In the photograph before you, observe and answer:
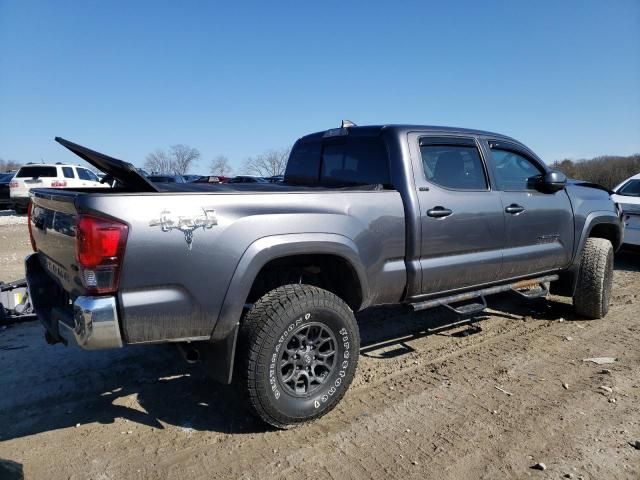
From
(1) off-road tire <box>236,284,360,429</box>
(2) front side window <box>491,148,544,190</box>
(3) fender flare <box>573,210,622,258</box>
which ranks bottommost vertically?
(1) off-road tire <box>236,284,360,429</box>

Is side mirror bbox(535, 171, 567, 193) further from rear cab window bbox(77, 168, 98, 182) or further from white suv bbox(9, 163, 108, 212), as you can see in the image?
rear cab window bbox(77, 168, 98, 182)

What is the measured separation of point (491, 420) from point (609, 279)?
126 inches

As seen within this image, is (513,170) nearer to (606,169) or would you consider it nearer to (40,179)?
(40,179)

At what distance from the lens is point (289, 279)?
3.51 meters

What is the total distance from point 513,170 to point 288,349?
9.57ft

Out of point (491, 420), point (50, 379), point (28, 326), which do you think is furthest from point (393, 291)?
point (28, 326)

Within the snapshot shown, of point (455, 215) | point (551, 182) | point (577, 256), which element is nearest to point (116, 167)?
point (455, 215)

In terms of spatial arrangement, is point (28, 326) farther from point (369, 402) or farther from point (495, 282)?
point (495, 282)

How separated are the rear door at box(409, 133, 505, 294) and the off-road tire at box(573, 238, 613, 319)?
159 centimetres

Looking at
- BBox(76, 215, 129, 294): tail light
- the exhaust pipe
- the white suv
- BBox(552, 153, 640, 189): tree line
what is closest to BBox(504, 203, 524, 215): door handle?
the exhaust pipe

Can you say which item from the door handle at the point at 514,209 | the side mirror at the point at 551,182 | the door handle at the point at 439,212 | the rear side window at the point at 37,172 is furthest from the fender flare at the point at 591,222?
the rear side window at the point at 37,172

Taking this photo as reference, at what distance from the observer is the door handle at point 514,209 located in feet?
14.0

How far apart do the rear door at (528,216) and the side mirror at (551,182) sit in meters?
0.06

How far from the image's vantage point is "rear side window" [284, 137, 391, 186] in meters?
3.84
